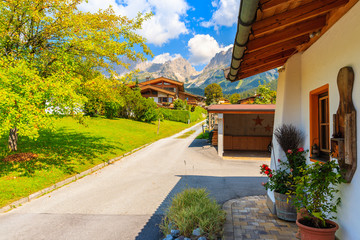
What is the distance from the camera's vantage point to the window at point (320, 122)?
4.49 metres

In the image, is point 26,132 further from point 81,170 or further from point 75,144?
point 75,144

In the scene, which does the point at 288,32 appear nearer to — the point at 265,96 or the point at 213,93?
the point at 265,96

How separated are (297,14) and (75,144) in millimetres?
13214

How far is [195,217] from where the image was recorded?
178 inches

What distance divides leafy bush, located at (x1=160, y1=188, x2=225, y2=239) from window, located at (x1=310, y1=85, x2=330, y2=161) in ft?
7.52

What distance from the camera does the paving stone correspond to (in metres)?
4.20

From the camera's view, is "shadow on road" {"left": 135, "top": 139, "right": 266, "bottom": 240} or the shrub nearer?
"shadow on road" {"left": 135, "top": 139, "right": 266, "bottom": 240}

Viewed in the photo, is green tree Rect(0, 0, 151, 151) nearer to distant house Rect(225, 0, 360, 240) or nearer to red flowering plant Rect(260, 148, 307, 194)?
distant house Rect(225, 0, 360, 240)

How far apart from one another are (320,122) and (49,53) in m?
10.8

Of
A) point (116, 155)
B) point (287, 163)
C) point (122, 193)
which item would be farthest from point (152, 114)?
point (287, 163)

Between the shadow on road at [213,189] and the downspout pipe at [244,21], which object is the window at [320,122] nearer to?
the downspout pipe at [244,21]

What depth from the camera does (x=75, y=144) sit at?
13.5 m

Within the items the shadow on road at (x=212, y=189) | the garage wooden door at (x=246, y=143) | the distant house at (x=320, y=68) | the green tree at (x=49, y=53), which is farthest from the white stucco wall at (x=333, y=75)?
the garage wooden door at (x=246, y=143)

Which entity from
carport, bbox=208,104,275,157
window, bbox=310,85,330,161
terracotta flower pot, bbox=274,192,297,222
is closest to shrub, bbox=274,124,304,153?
window, bbox=310,85,330,161
